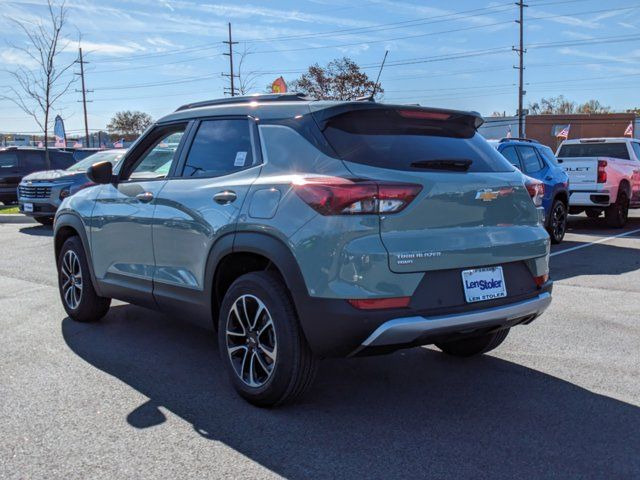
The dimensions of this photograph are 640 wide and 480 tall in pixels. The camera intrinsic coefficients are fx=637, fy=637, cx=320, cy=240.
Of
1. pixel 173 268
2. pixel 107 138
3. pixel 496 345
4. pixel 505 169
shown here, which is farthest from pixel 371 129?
pixel 107 138

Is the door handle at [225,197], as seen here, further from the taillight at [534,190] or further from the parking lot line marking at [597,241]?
the parking lot line marking at [597,241]

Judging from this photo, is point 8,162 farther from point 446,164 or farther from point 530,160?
point 446,164

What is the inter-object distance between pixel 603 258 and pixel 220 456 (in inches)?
309

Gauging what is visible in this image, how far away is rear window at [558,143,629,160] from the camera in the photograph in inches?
558

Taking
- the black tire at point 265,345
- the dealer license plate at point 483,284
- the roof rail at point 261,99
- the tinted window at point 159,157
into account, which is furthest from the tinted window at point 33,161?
the dealer license plate at point 483,284

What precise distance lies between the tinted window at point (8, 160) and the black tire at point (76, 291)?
15165 mm

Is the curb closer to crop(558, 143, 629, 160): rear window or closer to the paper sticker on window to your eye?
crop(558, 143, 629, 160): rear window

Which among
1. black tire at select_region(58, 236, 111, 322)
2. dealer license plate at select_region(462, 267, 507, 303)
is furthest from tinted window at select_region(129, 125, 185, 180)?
dealer license plate at select_region(462, 267, 507, 303)

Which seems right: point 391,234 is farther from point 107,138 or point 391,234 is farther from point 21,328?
point 107,138

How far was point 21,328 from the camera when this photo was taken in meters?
5.74

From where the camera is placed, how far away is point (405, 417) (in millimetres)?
3727

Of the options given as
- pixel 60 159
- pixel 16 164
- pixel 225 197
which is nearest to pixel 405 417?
pixel 225 197

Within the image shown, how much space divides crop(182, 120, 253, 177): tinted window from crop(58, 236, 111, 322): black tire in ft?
6.03

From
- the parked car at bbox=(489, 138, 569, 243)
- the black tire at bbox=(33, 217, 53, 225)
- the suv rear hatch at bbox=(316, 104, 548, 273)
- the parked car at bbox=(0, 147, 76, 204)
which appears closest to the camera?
the suv rear hatch at bbox=(316, 104, 548, 273)
